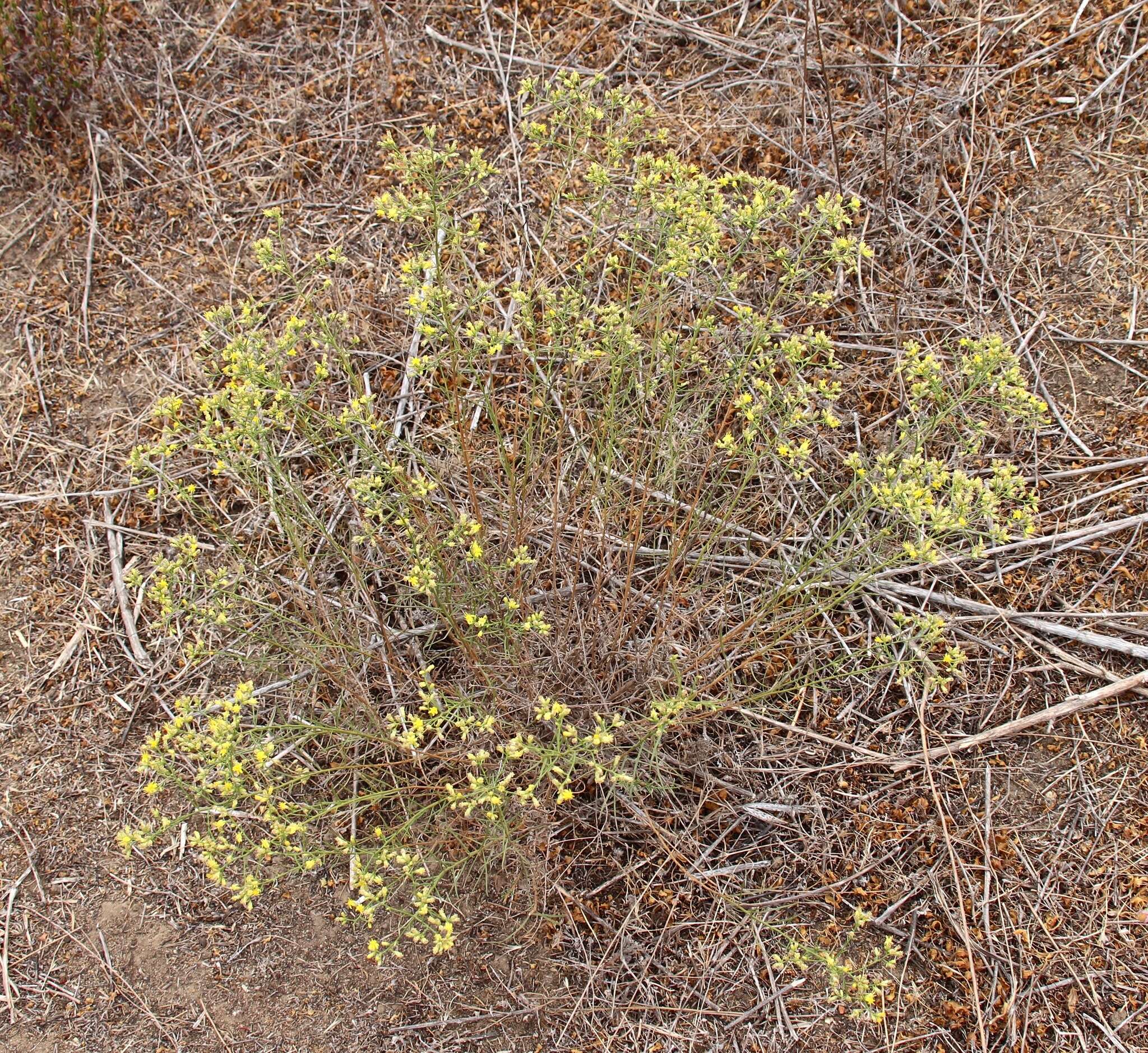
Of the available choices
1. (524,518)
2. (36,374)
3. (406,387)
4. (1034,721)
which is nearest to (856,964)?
(1034,721)

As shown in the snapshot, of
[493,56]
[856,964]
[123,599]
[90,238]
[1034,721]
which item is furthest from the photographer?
[493,56]

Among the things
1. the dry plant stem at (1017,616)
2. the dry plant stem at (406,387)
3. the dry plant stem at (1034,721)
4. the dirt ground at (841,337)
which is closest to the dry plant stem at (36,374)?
the dirt ground at (841,337)

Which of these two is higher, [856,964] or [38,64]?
[38,64]

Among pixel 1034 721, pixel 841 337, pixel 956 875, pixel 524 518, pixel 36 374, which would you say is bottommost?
pixel 956 875

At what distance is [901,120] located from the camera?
399cm

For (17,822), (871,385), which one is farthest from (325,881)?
(871,385)

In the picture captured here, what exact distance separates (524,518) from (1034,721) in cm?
192

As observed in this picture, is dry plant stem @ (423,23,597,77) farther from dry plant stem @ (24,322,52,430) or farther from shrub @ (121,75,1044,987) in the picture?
dry plant stem @ (24,322,52,430)

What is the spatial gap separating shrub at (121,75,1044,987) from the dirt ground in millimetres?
230

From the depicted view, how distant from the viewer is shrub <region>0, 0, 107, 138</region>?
410 centimetres

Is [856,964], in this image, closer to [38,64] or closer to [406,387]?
[406,387]

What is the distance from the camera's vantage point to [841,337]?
378cm

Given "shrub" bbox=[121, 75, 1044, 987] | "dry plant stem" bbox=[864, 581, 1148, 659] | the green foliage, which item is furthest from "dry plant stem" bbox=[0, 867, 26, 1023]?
"dry plant stem" bbox=[864, 581, 1148, 659]

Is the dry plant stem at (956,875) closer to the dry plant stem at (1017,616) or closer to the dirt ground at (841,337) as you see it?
the dirt ground at (841,337)
